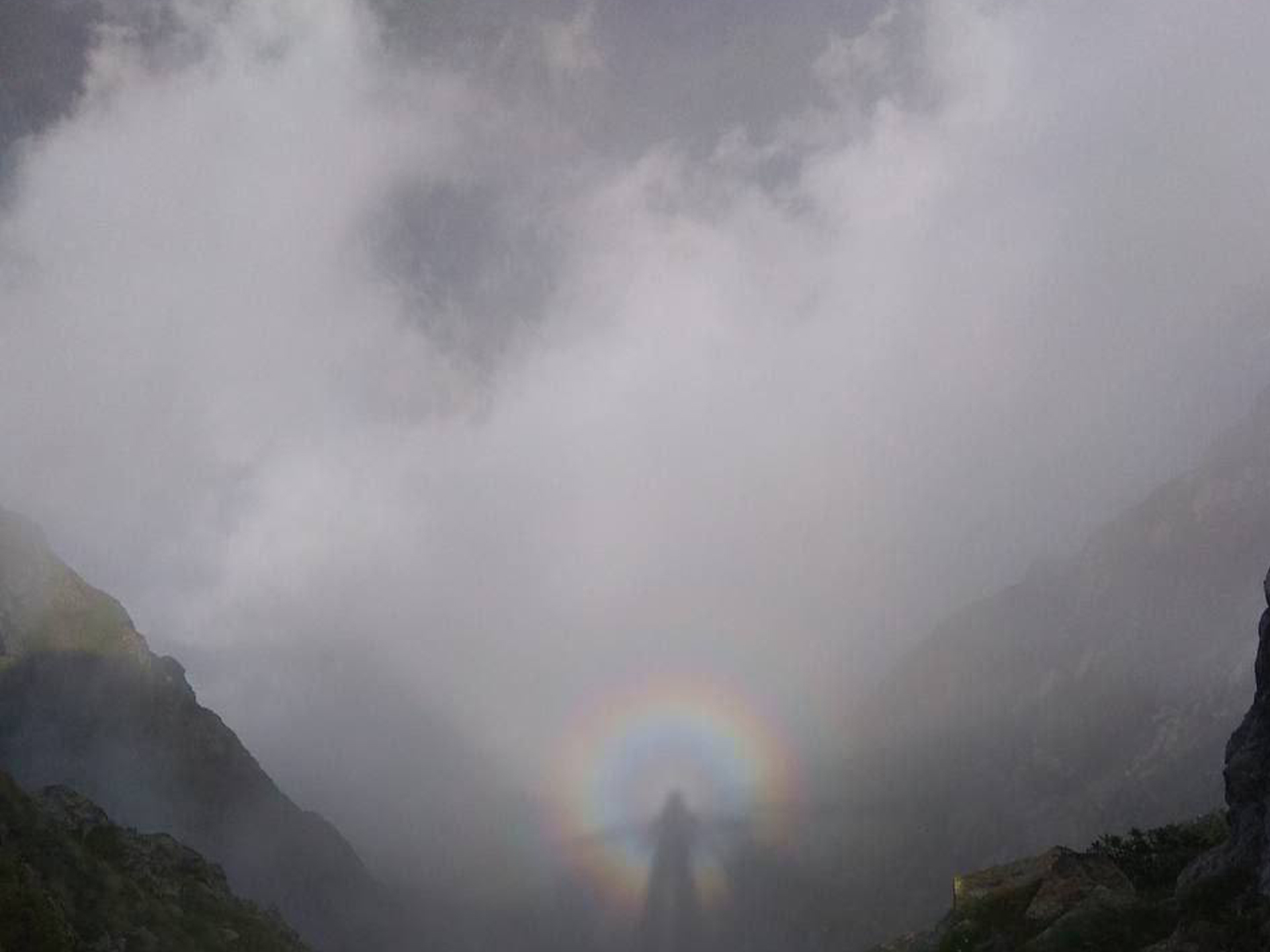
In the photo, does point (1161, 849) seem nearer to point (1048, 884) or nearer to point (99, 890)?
point (1048, 884)

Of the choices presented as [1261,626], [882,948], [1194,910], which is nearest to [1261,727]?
[1261,626]

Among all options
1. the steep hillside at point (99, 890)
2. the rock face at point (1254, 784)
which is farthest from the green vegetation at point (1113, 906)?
the steep hillside at point (99, 890)

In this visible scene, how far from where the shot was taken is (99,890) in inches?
4294

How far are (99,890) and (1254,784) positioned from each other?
402 feet

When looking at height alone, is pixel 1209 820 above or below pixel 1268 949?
above

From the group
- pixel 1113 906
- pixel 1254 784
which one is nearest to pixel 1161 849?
pixel 1254 784

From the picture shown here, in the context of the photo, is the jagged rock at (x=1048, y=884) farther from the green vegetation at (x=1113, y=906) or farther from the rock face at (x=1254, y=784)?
the rock face at (x=1254, y=784)

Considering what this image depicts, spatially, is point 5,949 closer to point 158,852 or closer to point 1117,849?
point 1117,849

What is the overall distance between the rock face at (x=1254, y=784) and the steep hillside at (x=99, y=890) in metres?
81.0

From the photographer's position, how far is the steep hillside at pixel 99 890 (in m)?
73.5

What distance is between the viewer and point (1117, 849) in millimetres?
45188

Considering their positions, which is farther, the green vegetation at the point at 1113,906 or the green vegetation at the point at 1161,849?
the green vegetation at the point at 1161,849

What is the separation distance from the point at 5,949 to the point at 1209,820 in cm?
8254

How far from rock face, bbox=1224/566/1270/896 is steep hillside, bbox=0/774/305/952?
3189 inches
